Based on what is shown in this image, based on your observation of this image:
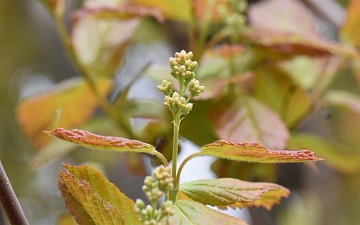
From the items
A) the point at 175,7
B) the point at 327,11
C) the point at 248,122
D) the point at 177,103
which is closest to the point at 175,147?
the point at 177,103

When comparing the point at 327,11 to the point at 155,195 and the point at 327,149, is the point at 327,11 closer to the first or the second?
the point at 327,149

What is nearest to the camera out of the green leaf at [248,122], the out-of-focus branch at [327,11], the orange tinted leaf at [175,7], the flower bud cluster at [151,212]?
the flower bud cluster at [151,212]

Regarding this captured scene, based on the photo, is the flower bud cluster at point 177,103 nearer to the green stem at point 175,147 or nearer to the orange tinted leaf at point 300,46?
the green stem at point 175,147

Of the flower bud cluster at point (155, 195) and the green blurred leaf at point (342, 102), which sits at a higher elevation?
the flower bud cluster at point (155, 195)

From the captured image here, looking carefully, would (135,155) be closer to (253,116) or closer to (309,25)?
(253,116)

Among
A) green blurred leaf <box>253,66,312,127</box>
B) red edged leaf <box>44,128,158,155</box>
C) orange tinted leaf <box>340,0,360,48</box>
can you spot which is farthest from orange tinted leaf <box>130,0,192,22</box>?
red edged leaf <box>44,128,158,155</box>

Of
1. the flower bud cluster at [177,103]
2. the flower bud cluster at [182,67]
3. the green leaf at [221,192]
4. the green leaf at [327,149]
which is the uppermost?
the flower bud cluster at [182,67]

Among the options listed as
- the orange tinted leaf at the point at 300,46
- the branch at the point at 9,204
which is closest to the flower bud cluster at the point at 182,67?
the branch at the point at 9,204
